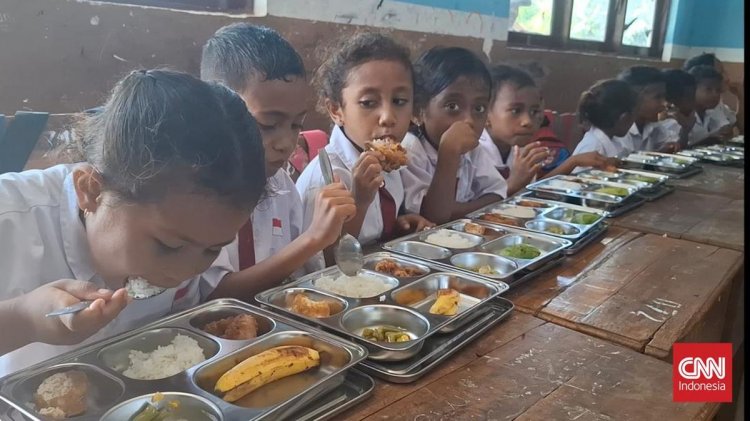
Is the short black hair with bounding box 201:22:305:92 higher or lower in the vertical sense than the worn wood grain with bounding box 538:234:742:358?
higher

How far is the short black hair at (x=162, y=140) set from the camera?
3.17ft

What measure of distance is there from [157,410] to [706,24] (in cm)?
337

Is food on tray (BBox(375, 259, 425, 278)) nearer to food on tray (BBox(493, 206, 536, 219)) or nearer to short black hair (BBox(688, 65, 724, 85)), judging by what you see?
food on tray (BBox(493, 206, 536, 219))

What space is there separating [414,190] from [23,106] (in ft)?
5.02

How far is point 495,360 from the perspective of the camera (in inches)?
43.5

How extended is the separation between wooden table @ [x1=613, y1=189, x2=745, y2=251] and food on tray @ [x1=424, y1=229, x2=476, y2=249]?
797 mm

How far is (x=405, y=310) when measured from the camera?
4.07 ft

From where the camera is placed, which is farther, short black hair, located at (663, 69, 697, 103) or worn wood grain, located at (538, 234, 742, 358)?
short black hair, located at (663, 69, 697, 103)

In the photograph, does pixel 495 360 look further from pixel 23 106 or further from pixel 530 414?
pixel 23 106

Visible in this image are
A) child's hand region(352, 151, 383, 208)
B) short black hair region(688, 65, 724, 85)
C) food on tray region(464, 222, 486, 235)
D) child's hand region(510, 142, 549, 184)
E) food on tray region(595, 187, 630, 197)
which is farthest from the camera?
short black hair region(688, 65, 724, 85)

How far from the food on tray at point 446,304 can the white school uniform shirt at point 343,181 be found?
1.54 feet

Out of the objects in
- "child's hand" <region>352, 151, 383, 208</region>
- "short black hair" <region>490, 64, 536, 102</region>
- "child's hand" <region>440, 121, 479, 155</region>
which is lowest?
"child's hand" <region>352, 151, 383, 208</region>

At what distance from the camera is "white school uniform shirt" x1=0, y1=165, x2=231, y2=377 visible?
0.93m

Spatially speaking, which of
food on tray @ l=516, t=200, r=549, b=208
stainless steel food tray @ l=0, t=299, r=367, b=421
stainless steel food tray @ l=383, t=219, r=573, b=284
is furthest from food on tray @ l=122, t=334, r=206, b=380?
food on tray @ l=516, t=200, r=549, b=208
